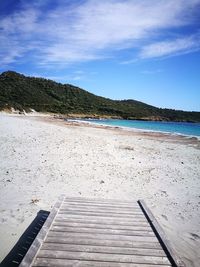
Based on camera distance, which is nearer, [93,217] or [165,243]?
[165,243]

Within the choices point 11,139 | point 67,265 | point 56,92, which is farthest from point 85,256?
point 56,92

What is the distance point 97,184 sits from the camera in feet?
30.7

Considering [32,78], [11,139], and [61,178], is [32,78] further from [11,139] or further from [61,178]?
[61,178]

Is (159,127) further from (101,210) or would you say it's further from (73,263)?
(73,263)

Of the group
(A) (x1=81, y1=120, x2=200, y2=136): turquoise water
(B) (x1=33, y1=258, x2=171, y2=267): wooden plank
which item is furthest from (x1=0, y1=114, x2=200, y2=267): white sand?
(A) (x1=81, y1=120, x2=200, y2=136): turquoise water

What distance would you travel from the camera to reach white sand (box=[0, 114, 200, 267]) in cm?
626

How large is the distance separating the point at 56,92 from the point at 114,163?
347 feet

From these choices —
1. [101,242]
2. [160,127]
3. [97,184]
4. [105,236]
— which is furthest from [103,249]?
[160,127]

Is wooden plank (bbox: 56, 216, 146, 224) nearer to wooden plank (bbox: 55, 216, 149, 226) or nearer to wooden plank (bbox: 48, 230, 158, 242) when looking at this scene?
wooden plank (bbox: 55, 216, 149, 226)

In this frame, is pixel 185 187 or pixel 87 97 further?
pixel 87 97

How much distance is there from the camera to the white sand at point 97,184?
20.5 ft

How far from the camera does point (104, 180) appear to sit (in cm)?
988

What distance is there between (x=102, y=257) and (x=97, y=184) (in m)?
5.24

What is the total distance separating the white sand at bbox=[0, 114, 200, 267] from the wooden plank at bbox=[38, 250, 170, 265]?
1.29m
